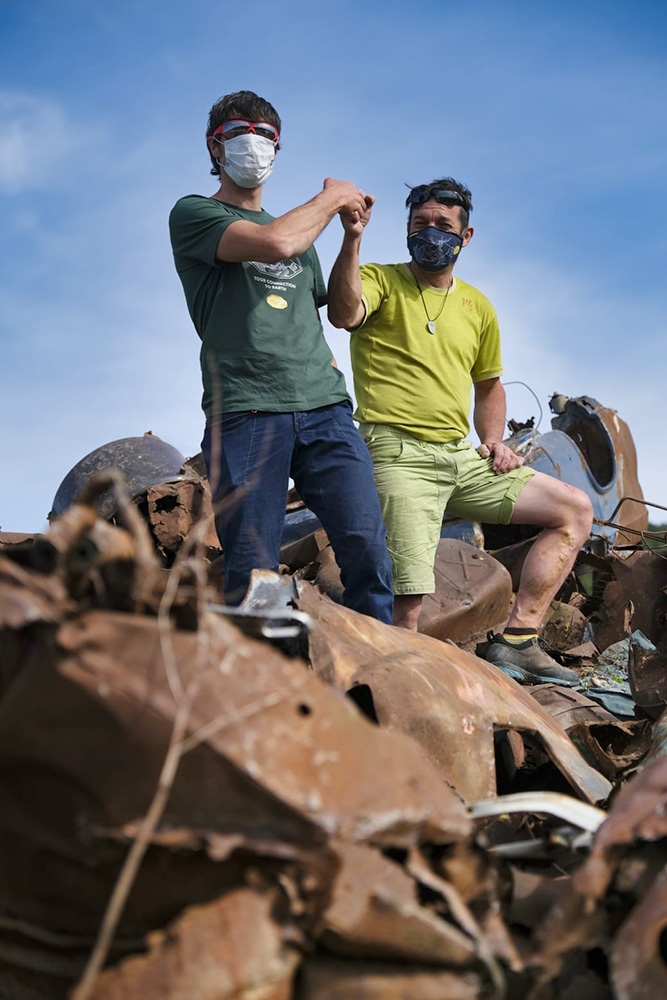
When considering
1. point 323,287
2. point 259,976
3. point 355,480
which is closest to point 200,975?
point 259,976

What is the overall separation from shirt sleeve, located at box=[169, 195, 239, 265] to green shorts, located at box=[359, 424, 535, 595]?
115 cm

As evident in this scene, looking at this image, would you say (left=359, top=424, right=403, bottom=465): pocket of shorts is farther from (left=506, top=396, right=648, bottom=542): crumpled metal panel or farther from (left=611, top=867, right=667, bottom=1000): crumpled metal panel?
(left=506, top=396, right=648, bottom=542): crumpled metal panel

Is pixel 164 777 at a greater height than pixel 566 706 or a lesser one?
greater

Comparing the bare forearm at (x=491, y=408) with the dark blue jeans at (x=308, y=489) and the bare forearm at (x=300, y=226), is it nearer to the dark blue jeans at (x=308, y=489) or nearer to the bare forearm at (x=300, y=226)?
the dark blue jeans at (x=308, y=489)

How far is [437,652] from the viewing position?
8.44 ft

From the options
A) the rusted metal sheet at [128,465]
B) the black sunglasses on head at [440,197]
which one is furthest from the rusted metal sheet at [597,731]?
the rusted metal sheet at [128,465]

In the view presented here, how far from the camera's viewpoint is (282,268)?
402 centimetres

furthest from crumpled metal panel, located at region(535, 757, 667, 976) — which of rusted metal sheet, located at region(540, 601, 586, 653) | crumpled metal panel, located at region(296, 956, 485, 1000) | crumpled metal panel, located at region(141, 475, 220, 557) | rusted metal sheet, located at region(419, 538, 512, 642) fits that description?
rusted metal sheet, located at region(540, 601, 586, 653)

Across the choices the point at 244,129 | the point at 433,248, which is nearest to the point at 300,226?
Answer: the point at 244,129

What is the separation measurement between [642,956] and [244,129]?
3595 mm

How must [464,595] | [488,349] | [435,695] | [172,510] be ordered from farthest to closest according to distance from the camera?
1. [172,510]
2. [464,595]
3. [488,349]
4. [435,695]

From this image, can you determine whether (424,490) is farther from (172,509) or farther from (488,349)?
(172,509)

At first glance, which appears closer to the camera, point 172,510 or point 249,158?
point 249,158

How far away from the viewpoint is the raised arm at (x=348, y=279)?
3988 millimetres
